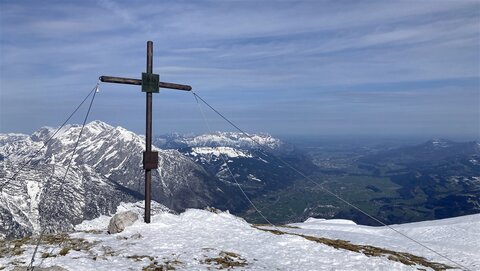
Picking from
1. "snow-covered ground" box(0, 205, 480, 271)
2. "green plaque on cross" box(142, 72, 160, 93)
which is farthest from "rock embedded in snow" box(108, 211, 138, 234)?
"green plaque on cross" box(142, 72, 160, 93)

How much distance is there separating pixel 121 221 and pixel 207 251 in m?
7.68

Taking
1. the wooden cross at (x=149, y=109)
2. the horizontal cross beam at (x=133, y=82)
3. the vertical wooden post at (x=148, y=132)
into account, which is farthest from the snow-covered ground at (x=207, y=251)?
the horizontal cross beam at (x=133, y=82)

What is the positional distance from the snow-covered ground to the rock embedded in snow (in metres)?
0.49

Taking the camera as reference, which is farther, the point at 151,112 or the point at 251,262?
the point at 151,112

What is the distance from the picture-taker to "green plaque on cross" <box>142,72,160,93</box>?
2517 cm

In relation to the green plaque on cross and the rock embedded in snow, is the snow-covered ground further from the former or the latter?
the green plaque on cross

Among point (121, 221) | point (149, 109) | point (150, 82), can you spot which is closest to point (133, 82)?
point (150, 82)

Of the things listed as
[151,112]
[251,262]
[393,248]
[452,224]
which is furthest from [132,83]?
[452,224]

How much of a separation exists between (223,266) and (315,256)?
20.0 feet

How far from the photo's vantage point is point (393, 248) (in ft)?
91.4

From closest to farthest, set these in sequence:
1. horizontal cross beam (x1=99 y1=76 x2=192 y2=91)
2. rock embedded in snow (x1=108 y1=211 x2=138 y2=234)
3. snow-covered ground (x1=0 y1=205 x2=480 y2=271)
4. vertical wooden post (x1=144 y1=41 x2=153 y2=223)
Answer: snow-covered ground (x1=0 y1=205 x2=480 y2=271) < horizontal cross beam (x1=99 y1=76 x2=192 y2=91) < rock embedded in snow (x1=108 y1=211 x2=138 y2=234) < vertical wooden post (x1=144 y1=41 x2=153 y2=223)

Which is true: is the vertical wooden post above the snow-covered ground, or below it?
above

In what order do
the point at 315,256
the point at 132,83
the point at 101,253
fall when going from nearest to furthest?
the point at 101,253
the point at 315,256
the point at 132,83

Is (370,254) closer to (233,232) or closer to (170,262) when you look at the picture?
(233,232)
